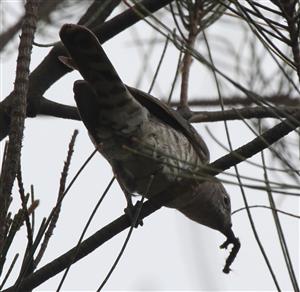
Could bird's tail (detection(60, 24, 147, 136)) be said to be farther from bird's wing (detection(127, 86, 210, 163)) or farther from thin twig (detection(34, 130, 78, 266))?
thin twig (detection(34, 130, 78, 266))

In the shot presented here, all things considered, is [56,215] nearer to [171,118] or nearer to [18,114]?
[18,114]

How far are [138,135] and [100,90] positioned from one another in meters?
0.46

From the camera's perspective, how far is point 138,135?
13.1 ft

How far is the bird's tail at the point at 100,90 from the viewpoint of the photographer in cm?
325

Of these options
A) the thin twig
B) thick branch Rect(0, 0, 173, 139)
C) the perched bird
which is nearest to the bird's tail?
the perched bird

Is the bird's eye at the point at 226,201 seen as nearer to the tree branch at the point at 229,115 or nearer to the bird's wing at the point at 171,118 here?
the bird's wing at the point at 171,118

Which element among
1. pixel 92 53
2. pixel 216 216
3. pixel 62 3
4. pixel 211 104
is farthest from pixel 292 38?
pixel 62 3

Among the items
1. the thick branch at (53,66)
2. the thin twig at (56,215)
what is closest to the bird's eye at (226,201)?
the thick branch at (53,66)

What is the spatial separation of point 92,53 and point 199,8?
0.99m

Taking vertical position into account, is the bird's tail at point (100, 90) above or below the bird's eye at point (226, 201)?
above

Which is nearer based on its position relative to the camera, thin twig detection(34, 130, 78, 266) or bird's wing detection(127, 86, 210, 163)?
thin twig detection(34, 130, 78, 266)

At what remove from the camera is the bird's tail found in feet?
10.7

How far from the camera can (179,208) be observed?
451 cm

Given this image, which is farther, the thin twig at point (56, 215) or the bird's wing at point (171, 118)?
the bird's wing at point (171, 118)
